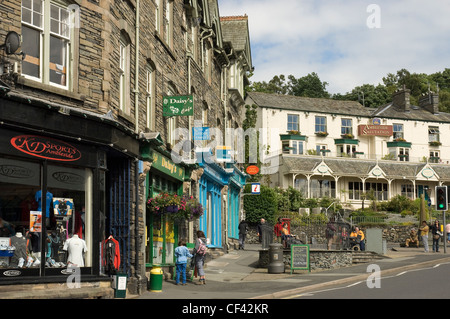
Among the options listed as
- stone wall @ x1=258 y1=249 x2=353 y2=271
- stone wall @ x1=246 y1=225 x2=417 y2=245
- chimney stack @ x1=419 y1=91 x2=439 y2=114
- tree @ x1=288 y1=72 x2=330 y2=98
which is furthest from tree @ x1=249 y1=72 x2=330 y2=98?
stone wall @ x1=258 y1=249 x2=353 y2=271

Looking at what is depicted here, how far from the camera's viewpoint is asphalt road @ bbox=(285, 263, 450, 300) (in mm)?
13874

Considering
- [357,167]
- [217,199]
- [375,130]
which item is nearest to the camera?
[217,199]

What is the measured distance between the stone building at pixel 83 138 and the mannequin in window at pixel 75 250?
0.14 ft

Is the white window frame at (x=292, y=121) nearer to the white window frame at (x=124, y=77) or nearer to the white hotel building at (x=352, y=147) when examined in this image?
the white hotel building at (x=352, y=147)

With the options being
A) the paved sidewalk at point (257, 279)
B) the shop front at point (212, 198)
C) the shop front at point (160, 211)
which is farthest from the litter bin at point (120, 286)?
the shop front at point (212, 198)

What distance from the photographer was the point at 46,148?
43.5ft

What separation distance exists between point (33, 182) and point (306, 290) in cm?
777

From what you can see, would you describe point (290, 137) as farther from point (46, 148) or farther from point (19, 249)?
point (19, 249)

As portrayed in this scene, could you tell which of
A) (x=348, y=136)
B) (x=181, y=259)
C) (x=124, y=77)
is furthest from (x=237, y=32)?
(x=348, y=136)

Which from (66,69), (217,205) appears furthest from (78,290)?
(217,205)

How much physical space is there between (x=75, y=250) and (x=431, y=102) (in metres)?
67.0

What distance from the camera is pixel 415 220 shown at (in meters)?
48.9

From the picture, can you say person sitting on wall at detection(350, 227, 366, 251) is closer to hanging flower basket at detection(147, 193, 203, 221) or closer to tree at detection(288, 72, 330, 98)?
hanging flower basket at detection(147, 193, 203, 221)

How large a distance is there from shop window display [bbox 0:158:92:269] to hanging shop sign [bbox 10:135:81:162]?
238mm
